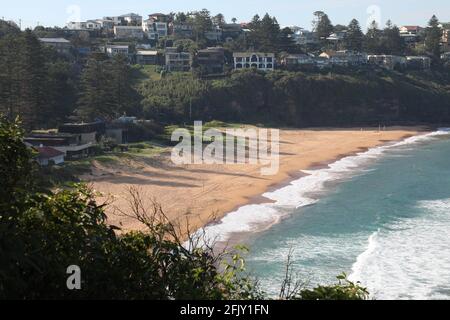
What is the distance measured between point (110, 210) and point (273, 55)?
48.6 meters

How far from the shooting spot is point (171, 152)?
39188 millimetres

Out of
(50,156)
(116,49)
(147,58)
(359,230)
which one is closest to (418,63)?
(147,58)

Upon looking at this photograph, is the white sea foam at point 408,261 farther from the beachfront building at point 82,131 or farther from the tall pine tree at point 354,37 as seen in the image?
the tall pine tree at point 354,37

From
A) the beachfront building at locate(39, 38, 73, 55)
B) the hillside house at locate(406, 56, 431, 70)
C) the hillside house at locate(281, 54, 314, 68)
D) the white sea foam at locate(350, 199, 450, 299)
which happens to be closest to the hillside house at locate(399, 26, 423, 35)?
the hillside house at locate(406, 56, 431, 70)

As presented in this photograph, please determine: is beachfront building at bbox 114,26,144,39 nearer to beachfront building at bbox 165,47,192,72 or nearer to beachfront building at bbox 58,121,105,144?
beachfront building at bbox 165,47,192,72

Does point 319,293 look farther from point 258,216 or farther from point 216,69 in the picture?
point 216,69

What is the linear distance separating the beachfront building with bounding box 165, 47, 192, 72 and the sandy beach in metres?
26.1

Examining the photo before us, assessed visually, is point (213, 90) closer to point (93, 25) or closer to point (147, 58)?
point (147, 58)

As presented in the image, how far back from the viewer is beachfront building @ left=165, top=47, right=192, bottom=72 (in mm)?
67438

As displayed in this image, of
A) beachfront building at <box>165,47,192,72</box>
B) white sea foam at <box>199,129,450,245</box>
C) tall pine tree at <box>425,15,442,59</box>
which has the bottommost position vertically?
white sea foam at <box>199,129,450,245</box>

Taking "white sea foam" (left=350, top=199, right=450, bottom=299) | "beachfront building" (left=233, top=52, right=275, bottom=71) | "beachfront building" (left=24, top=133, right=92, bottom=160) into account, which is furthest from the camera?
"beachfront building" (left=233, top=52, right=275, bottom=71)

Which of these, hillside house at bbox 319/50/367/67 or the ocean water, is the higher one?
hillside house at bbox 319/50/367/67

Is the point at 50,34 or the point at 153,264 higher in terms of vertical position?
the point at 50,34

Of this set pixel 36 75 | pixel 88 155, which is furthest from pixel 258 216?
pixel 36 75
